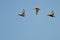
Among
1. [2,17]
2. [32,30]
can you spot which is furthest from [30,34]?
[2,17]

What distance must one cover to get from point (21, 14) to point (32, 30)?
0.70 feet

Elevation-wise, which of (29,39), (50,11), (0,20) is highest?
(50,11)

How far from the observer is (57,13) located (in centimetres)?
152

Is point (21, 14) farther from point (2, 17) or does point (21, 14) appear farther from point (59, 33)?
point (59, 33)

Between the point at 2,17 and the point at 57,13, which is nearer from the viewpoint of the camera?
the point at 2,17

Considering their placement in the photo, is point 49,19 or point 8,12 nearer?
point 8,12

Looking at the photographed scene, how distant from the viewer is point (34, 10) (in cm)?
142

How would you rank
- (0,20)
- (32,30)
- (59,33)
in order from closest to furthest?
(0,20) < (32,30) < (59,33)

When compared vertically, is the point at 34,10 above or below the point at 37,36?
above

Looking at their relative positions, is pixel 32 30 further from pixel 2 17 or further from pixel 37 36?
pixel 2 17

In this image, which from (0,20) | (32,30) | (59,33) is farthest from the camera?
(59,33)

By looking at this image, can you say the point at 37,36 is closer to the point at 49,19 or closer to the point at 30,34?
the point at 30,34

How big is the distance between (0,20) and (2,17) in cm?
4

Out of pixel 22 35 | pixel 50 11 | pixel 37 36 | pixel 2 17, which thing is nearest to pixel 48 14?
pixel 50 11
